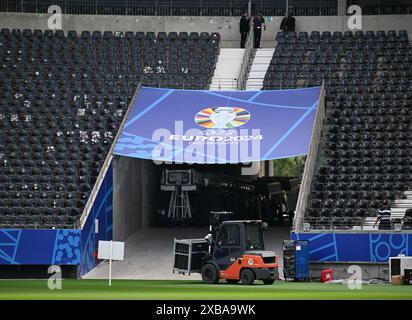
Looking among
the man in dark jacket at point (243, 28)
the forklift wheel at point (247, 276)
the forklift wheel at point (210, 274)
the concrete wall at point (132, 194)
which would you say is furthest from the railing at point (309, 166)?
the man in dark jacket at point (243, 28)

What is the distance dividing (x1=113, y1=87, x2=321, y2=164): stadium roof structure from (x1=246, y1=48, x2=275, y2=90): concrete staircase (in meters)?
3.14

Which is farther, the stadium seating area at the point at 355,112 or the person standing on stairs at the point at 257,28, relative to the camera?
the person standing on stairs at the point at 257,28

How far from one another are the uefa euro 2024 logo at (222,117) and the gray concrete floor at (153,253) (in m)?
4.62

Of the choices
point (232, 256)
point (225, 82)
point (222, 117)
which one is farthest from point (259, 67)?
point (232, 256)

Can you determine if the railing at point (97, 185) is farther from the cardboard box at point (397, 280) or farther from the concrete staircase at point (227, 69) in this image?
the cardboard box at point (397, 280)

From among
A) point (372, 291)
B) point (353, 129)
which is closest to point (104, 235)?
point (353, 129)

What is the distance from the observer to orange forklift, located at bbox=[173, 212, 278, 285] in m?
32.6

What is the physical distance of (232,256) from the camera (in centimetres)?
3312

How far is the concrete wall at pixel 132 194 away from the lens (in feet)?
140

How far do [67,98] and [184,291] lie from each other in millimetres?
20130

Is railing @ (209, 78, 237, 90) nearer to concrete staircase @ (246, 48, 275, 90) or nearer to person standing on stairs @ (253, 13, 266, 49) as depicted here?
concrete staircase @ (246, 48, 275, 90)

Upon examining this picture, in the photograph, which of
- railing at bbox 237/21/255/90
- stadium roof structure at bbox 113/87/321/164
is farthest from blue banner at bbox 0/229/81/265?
railing at bbox 237/21/255/90

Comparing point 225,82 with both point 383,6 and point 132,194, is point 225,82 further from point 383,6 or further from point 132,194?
point 383,6
